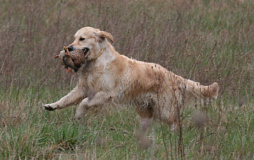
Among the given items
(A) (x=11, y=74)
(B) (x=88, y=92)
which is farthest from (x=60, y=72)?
(B) (x=88, y=92)

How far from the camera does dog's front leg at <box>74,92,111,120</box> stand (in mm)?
5777

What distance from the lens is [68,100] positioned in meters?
5.88

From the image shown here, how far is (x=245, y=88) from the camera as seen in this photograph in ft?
23.1

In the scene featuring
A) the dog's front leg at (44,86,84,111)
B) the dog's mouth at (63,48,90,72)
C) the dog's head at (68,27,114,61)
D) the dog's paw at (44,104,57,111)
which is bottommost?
the dog's paw at (44,104,57,111)

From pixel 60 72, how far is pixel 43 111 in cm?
207

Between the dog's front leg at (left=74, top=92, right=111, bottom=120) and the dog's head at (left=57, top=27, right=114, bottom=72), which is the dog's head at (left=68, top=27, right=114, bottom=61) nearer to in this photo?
the dog's head at (left=57, top=27, right=114, bottom=72)

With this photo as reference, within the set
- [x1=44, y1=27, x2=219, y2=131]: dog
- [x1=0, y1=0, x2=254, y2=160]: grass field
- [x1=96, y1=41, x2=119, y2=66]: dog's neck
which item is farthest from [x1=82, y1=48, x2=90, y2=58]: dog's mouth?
[x1=0, y1=0, x2=254, y2=160]: grass field

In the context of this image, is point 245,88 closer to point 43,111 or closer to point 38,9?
point 43,111

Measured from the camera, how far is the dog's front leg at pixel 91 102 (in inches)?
227

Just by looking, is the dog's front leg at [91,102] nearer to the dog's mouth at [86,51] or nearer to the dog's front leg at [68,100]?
the dog's front leg at [68,100]

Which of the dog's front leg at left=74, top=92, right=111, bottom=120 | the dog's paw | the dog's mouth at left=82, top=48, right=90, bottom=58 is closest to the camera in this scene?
the dog's paw

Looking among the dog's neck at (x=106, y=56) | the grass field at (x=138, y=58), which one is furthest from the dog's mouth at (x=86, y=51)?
the grass field at (x=138, y=58)

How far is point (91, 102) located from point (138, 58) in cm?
233

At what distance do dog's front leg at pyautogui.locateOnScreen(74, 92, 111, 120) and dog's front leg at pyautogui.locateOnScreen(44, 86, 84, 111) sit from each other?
15 centimetres
